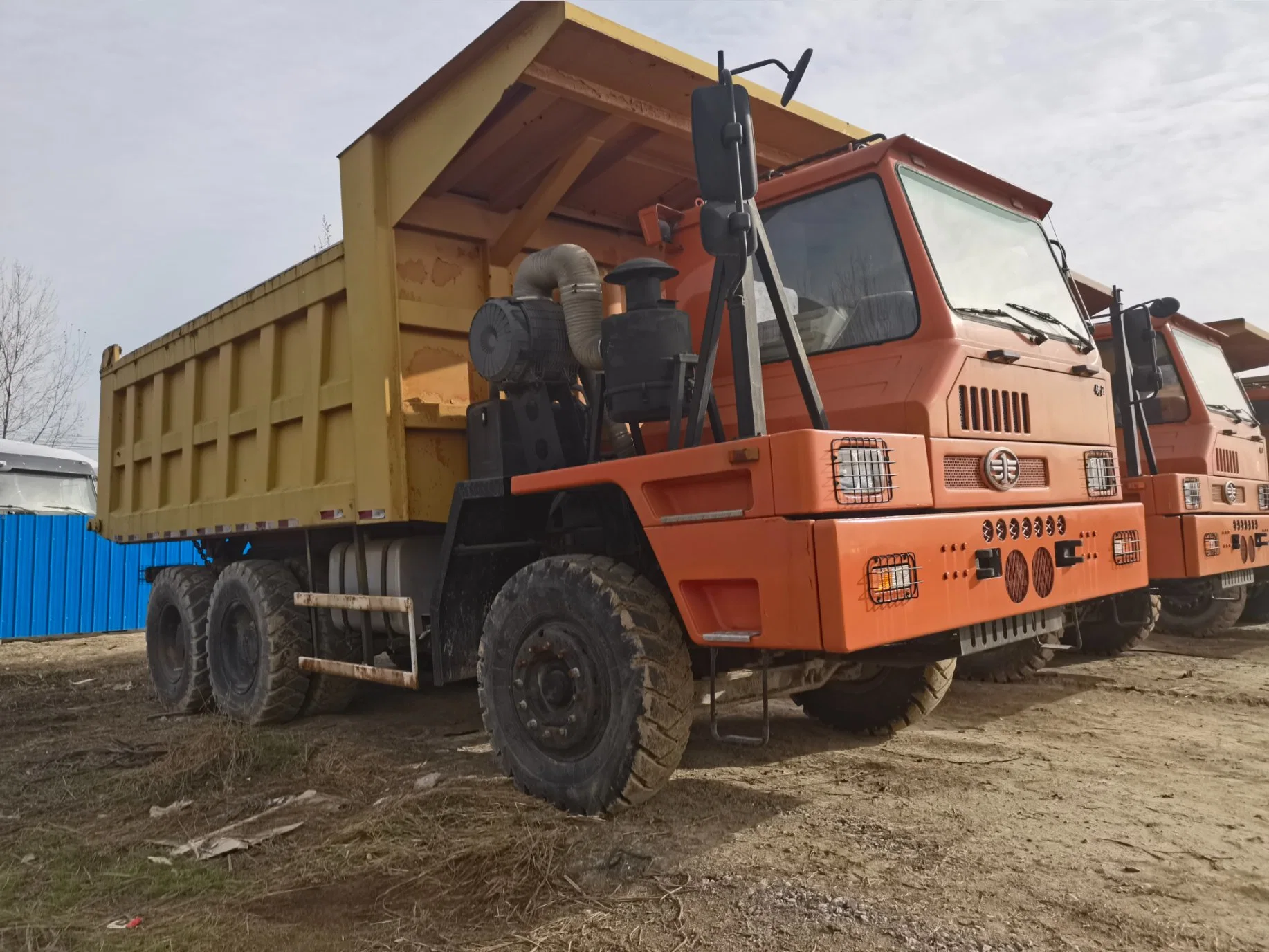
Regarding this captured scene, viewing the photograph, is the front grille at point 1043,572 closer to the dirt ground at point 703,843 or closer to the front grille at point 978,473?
the front grille at point 978,473

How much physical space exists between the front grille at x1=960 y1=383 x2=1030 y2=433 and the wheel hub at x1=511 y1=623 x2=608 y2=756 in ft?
5.35

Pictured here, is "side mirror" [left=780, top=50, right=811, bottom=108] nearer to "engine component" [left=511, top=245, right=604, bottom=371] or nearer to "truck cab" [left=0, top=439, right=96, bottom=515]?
"engine component" [left=511, top=245, right=604, bottom=371]

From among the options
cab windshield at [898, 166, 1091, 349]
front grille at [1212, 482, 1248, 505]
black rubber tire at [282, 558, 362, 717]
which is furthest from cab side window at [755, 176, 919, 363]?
front grille at [1212, 482, 1248, 505]

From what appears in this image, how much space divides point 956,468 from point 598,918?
1.89m

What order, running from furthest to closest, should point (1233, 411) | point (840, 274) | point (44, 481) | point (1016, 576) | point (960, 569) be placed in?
1. point (44, 481)
2. point (1233, 411)
3. point (840, 274)
4. point (1016, 576)
5. point (960, 569)

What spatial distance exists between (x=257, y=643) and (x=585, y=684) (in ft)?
11.2

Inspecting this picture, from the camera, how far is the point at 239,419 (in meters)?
6.41

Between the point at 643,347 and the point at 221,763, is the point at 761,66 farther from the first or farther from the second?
the point at 221,763

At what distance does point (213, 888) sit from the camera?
10.5 feet

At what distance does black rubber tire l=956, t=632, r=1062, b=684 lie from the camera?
6.12 meters

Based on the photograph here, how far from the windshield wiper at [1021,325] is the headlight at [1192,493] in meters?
2.89

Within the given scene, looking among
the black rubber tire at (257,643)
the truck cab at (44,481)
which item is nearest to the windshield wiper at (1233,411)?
the black rubber tire at (257,643)

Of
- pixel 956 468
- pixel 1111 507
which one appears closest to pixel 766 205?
pixel 956 468

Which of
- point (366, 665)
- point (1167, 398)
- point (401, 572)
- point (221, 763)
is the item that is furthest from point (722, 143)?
point (1167, 398)
